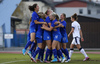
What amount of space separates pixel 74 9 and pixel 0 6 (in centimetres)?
4054

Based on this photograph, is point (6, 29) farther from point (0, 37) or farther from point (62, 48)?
point (62, 48)

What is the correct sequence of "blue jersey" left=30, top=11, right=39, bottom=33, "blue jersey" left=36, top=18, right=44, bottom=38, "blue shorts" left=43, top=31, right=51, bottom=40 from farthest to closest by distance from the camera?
1. "blue jersey" left=30, top=11, right=39, bottom=33
2. "blue jersey" left=36, top=18, right=44, bottom=38
3. "blue shorts" left=43, top=31, right=51, bottom=40

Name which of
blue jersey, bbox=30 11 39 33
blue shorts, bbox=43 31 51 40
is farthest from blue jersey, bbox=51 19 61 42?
blue jersey, bbox=30 11 39 33


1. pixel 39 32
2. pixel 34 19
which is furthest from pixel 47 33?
pixel 34 19

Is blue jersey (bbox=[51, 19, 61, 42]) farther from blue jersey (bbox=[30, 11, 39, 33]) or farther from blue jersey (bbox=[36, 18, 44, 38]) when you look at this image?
blue jersey (bbox=[30, 11, 39, 33])

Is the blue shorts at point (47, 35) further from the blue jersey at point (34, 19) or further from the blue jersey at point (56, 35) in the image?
the blue jersey at point (34, 19)

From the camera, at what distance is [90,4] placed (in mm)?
78438

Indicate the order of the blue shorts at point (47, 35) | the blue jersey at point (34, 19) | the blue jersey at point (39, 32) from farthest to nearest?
the blue jersey at point (34, 19) → the blue jersey at point (39, 32) → the blue shorts at point (47, 35)

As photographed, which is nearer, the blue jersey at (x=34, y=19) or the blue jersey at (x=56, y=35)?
Answer: the blue jersey at (x=56, y=35)

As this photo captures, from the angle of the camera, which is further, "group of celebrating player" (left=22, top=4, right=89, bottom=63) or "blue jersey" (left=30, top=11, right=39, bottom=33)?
"blue jersey" (left=30, top=11, right=39, bottom=33)

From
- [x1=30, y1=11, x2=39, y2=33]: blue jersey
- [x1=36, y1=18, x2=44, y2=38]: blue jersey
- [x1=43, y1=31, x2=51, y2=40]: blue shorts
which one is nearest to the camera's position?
[x1=43, y1=31, x2=51, y2=40]: blue shorts

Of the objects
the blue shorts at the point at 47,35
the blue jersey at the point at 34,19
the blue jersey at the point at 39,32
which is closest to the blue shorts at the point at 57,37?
the blue shorts at the point at 47,35

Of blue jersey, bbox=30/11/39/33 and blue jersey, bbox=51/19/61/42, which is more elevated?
blue jersey, bbox=30/11/39/33

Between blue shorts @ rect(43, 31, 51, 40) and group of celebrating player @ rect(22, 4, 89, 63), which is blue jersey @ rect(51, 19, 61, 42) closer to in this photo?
group of celebrating player @ rect(22, 4, 89, 63)
